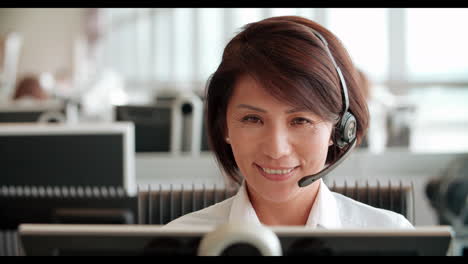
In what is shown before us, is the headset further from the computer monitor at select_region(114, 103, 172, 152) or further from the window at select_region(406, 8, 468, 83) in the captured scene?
the window at select_region(406, 8, 468, 83)

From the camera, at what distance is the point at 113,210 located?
967 mm

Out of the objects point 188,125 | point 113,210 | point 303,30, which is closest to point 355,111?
point 303,30

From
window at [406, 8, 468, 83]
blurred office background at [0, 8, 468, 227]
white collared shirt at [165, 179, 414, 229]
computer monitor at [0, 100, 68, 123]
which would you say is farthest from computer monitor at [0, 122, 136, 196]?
window at [406, 8, 468, 83]

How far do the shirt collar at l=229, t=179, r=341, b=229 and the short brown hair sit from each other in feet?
0.40

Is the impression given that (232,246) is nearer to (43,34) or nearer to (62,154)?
(62,154)

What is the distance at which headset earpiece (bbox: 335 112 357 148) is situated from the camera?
2.56 ft

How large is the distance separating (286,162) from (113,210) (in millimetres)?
375

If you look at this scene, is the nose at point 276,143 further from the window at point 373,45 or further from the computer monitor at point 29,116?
the window at point 373,45

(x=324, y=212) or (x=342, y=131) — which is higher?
(x=342, y=131)

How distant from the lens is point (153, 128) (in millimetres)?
2029

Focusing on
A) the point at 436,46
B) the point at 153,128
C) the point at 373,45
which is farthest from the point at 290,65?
the point at 373,45

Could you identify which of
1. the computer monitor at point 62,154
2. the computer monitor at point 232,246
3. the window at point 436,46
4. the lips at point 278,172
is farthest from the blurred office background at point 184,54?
the computer monitor at point 232,246

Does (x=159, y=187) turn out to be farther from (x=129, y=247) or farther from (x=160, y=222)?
(x=129, y=247)

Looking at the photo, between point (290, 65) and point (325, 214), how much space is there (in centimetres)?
23
